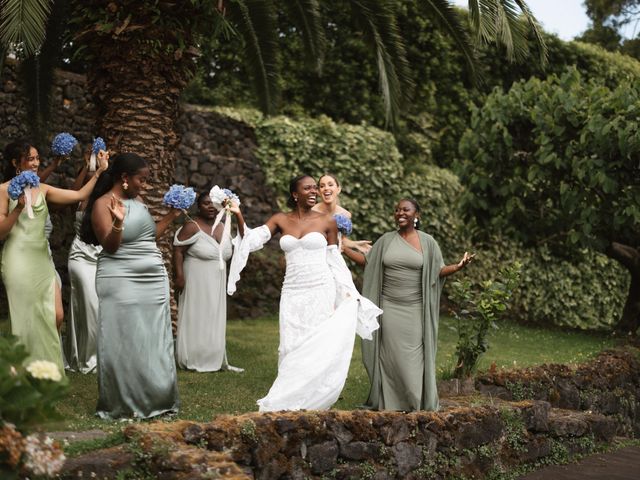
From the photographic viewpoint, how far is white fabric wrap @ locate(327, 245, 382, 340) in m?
8.17

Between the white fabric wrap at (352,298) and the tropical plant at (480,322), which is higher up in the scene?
the white fabric wrap at (352,298)

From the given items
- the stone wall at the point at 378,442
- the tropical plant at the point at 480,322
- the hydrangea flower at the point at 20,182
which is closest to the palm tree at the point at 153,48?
the tropical plant at the point at 480,322

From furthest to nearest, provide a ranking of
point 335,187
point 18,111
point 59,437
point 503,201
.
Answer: point 503,201
point 18,111
point 335,187
point 59,437

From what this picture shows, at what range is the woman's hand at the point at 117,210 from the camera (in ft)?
22.9

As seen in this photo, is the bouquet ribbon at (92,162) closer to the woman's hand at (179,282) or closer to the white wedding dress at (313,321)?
the white wedding dress at (313,321)

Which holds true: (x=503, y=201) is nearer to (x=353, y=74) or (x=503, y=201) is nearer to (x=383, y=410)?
(x=353, y=74)

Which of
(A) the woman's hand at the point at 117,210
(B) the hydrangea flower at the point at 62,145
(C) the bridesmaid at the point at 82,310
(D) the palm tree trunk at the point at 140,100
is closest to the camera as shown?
(A) the woman's hand at the point at 117,210

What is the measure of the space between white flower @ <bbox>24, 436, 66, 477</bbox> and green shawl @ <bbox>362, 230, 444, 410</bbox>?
4.45 metres

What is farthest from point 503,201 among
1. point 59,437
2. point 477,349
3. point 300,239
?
point 59,437

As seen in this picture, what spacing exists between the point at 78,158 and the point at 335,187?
19.0 feet

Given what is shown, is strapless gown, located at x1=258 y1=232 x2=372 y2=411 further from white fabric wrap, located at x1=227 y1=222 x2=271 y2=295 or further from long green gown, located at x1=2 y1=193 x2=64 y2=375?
long green gown, located at x1=2 y1=193 x2=64 y2=375

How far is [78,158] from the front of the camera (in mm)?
14008

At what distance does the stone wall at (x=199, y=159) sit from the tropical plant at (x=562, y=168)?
3593mm

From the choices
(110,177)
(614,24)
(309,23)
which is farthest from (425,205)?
(614,24)
